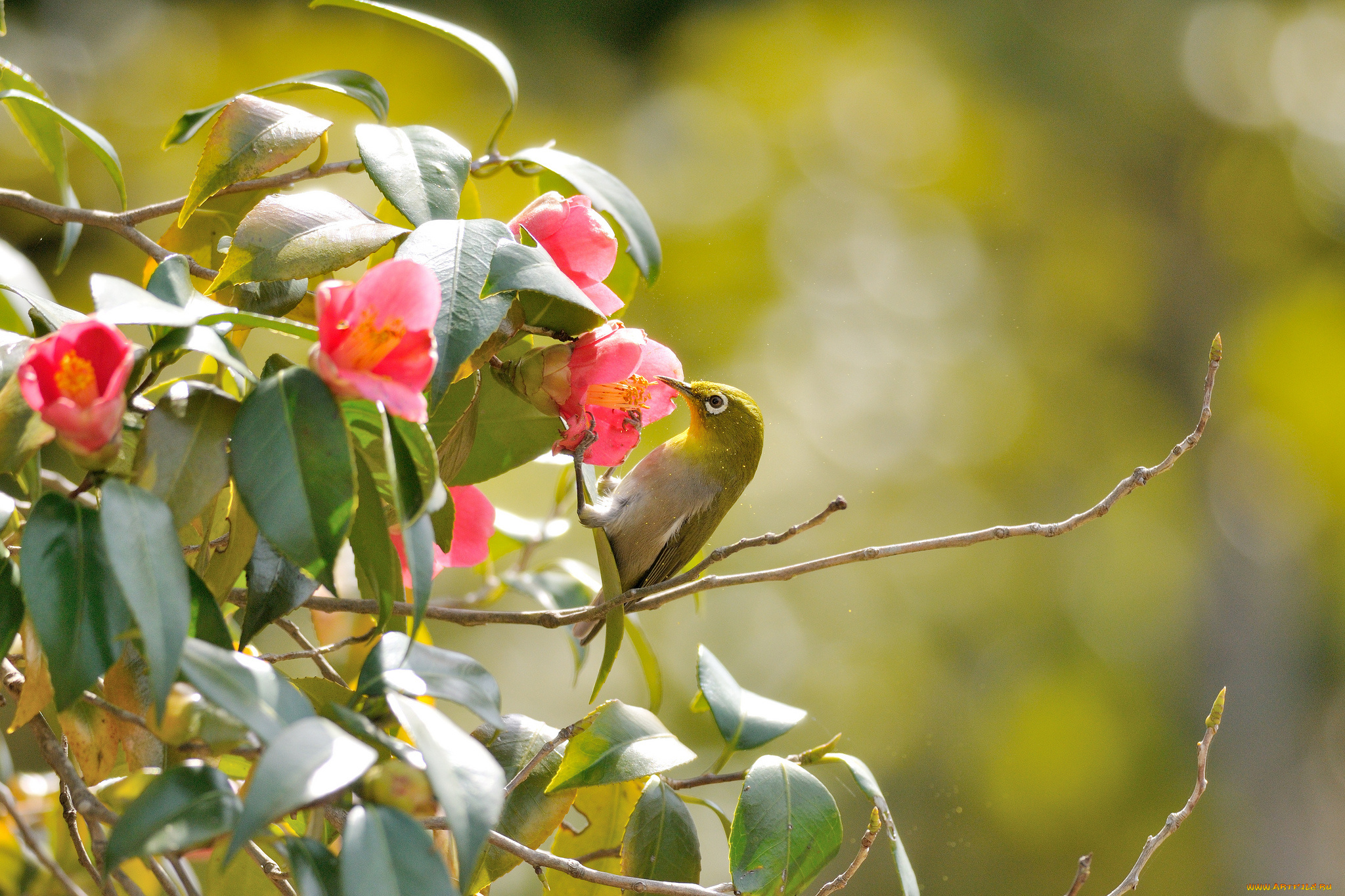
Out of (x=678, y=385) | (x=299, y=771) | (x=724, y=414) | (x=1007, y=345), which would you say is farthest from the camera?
(x=1007, y=345)

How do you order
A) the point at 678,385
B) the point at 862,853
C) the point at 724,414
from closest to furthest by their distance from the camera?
1. the point at 862,853
2. the point at 678,385
3. the point at 724,414

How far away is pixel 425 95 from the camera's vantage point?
9.98 feet

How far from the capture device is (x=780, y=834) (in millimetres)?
456

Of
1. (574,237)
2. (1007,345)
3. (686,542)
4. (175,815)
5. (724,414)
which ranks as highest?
(574,237)

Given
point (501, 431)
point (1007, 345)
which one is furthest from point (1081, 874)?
point (1007, 345)

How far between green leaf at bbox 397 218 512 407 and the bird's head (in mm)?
396

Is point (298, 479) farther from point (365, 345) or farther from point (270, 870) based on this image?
point (270, 870)

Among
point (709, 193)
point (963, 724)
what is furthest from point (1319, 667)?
point (709, 193)

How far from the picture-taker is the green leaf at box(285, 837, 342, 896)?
0.97ft

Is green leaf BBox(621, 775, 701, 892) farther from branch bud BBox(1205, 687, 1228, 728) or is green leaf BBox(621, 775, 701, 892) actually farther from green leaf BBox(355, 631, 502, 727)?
branch bud BBox(1205, 687, 1228, 728)

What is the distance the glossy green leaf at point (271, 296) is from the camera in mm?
448

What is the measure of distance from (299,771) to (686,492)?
1.84ft

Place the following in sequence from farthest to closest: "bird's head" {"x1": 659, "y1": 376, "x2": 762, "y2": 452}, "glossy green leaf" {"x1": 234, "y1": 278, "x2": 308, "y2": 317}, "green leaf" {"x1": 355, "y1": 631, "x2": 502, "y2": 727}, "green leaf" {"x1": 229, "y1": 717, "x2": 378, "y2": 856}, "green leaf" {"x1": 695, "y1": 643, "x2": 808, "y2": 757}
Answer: "bird's head" {"x1": 659, "y1": 376, "x2": 762, "y2": 452} < "green leaf" {"x1": 695, "y1": 643, "x2": 808, "y2": 757} < "glossy green leaf" {"x1": 234, "y1": 278, "x2": 308, "y2": 317} < "green leaf" {"x1": 355, "y1": 631, "x2": 502, "y2": 727} < "green leaf" {"x1": 229, "y1": 717, "x2": 378, "y2": 856}

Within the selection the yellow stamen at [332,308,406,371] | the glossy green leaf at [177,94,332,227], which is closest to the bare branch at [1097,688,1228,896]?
the yellow stamen at [332,308,406,371]
